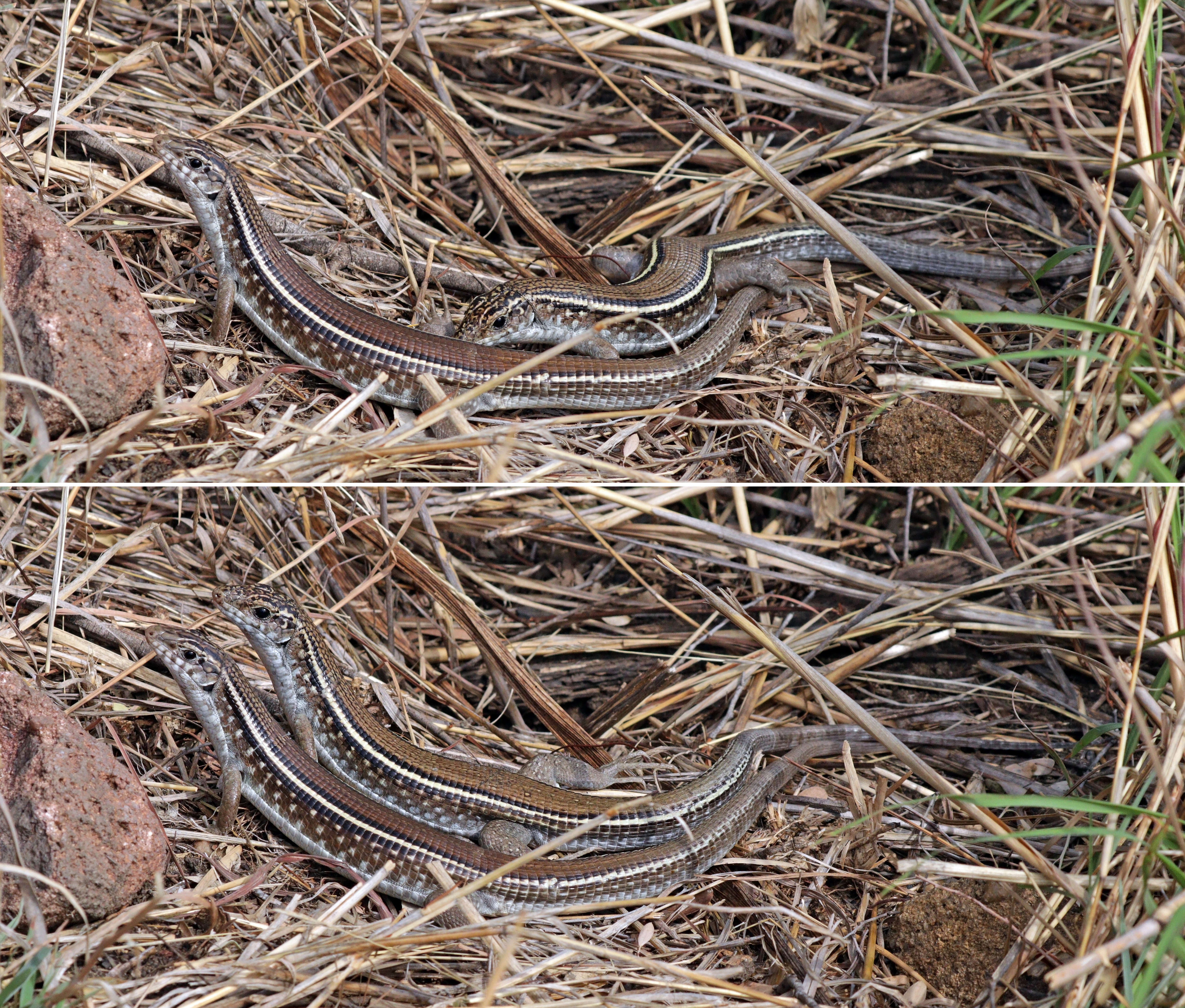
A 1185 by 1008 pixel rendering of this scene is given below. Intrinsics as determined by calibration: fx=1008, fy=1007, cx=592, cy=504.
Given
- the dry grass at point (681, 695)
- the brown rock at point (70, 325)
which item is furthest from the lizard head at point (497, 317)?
the brown rock at point (70, 325)

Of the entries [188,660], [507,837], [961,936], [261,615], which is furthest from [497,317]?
[961,936]

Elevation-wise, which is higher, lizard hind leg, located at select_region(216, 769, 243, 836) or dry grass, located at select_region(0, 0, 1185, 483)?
dry grass, located at select_region(0, 0, 1185, 483)

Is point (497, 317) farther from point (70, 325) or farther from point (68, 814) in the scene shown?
point (68, 814)

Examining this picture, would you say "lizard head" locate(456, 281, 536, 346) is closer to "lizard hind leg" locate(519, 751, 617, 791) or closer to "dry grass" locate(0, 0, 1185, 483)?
"dry grass" locate(0, 0, 1185, 483)

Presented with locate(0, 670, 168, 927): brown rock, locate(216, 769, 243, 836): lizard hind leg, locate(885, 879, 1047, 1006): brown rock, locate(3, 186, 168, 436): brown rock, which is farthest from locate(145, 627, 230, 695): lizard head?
locate(885, 879, 1047, 1006): brown rock

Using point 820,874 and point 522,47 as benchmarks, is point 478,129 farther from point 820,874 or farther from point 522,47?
point 820,874
